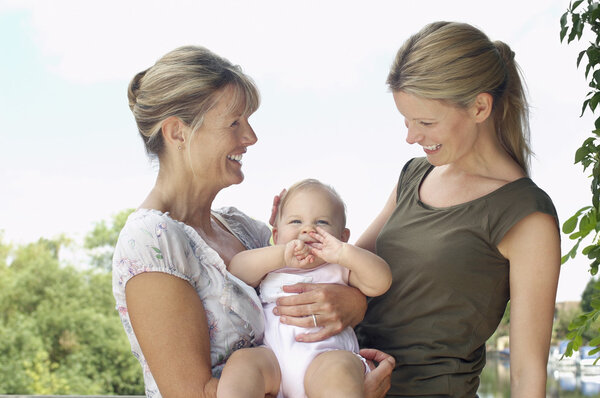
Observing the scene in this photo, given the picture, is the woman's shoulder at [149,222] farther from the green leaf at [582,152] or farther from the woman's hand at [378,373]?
the green leaf at [582,152]

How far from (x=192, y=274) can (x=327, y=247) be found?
366 millimetres

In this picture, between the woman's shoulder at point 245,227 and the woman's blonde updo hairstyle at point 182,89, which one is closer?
the woman's blonde updo hairstyle at point 182,89

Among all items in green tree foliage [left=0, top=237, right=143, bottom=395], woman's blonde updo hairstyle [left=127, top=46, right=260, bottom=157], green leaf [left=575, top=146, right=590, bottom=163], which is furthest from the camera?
green tree foliage [left=0, top=237, right=143, bottom=395]

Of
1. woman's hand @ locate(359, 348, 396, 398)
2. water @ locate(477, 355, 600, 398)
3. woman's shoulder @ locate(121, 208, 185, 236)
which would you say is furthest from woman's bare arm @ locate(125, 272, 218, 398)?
water @ locate(477, 355, 600, 398)

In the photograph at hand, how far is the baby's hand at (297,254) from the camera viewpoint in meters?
1.83

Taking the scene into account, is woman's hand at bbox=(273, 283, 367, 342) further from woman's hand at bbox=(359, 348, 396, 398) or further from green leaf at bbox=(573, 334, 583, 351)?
green leaf at bbox=(573, 334, 583, 351)

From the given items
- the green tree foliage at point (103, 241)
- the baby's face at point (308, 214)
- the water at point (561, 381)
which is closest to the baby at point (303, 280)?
the baby's face at point (308, 214)

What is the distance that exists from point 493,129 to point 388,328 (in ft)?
2.15

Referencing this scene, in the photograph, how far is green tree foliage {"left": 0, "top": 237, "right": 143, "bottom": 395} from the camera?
8.29 m

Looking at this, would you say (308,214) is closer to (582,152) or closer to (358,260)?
(358,260)

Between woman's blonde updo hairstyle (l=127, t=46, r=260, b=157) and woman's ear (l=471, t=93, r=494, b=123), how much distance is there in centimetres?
65

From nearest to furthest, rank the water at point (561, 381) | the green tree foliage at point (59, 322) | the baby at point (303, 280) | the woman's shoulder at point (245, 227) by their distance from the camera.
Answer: the baby at point (303, 280)
the woman's shoulder at point (245, 227)
the water at point (561, 381)
the green tree foliage at point (59, 322)

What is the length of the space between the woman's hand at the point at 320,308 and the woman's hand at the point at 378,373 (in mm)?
100

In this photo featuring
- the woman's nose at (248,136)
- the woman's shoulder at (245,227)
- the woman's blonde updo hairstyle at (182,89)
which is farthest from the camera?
the woman's shoulder at (245,227)
